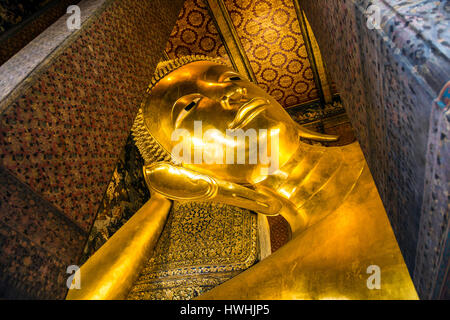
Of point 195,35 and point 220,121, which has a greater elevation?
point 195,35

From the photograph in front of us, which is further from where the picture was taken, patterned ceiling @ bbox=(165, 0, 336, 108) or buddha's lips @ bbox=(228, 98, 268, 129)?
patterned ceiling @ bbox=(165, 0, 336, 108)

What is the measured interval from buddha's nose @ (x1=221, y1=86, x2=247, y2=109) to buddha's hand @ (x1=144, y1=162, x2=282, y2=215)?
1.33ft

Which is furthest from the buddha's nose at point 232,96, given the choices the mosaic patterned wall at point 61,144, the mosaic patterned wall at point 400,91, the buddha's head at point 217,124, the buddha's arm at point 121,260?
the mosaic patterned wall at point 400,91

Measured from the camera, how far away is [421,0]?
1.66 feet

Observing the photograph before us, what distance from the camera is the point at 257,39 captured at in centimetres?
284

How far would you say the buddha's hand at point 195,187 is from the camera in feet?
5.50

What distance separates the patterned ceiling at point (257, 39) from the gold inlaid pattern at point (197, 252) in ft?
4.55

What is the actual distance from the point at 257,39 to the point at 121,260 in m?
2.14

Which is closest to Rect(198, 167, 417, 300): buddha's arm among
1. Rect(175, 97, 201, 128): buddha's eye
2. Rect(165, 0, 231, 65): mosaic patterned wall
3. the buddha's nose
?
the buddha's nose

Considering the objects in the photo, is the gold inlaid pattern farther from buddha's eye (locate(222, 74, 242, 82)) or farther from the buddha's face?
buddha's eye (locate(222, 74, 242, 82))

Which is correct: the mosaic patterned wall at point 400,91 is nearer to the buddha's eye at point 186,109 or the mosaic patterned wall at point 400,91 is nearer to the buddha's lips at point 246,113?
the buddha's lips at point 246,113

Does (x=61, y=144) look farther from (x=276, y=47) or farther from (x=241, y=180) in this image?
(x=276, y=47)

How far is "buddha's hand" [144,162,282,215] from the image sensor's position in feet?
5.50

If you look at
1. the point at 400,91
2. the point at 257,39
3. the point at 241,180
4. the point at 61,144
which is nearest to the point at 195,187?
the point at 241,180
